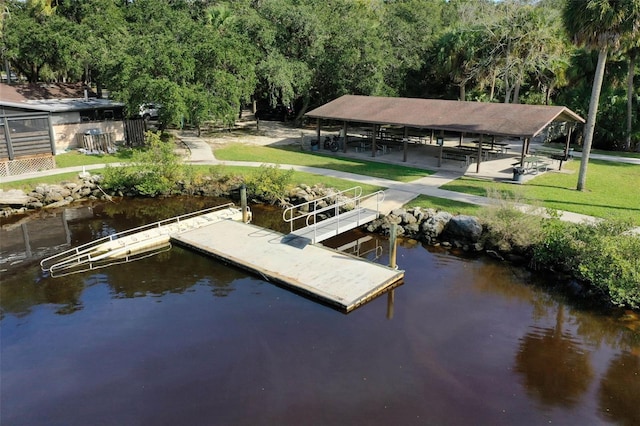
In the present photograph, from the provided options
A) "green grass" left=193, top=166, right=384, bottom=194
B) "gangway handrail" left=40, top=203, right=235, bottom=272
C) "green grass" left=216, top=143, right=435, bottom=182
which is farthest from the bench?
"gangway handrail" left=40, top=203, right=235, bottom=272

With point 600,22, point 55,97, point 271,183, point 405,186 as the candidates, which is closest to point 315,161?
point 271,183

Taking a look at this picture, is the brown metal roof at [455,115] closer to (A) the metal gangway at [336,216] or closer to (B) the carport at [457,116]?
(B) the carport at [457,116]

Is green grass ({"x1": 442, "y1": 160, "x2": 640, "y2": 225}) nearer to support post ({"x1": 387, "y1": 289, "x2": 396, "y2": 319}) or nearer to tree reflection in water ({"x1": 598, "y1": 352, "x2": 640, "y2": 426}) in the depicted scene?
support post ({"x1": 387, "y1": 289, "x2": 396, "y2": 319})

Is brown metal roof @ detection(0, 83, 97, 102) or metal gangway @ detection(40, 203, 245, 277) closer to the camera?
metal gangway @ detection(40, 203, 245, 277)

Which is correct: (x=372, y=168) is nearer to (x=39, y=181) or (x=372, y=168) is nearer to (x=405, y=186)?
(x=405, y=186)

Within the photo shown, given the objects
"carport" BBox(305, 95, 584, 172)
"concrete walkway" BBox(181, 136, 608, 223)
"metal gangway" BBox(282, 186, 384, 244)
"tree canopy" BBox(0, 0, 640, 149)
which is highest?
"tree canopy" BBox(0, 0, 640, 149)

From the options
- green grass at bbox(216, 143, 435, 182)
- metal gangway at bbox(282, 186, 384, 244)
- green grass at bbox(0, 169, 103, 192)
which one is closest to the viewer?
metal gangway at bbox(282, 186, 384, 244)

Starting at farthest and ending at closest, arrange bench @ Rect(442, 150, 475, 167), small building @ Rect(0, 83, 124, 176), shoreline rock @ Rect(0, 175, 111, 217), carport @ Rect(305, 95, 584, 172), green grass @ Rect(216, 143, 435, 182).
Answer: bench @ Rect(442, 150, 475, 167) → green grass @ Rect(216, 143, 435, 182) → small building @ Rect(0, 83, 124, 176) → carport @ Rect(305, 95, 584, 172) → shoreline rock @ Rect(0, 175, 111, 217)
